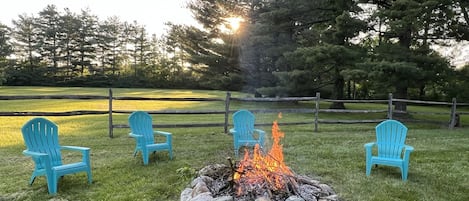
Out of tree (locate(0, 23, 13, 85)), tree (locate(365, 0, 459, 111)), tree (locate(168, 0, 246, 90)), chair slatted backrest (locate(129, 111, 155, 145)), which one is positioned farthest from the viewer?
tree (locate(0, 23, 13, 85))

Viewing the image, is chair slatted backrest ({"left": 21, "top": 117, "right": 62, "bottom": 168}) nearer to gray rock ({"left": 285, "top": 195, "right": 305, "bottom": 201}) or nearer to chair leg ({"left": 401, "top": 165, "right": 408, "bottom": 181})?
gray rock ({"left": 285, "top": 195, "right": 305, "bottom": 201})

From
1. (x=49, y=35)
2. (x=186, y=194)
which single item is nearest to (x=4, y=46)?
(x=49, y=35)

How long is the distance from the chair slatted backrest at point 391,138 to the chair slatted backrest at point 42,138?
464cm

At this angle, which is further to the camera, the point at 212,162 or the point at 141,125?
the point at 141,125

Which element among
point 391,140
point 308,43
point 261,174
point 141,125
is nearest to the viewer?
point 261,174

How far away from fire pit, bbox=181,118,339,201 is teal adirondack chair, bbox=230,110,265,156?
1882 mm

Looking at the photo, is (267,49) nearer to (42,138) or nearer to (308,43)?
(308,43)

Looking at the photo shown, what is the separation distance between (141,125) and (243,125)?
1.80 m

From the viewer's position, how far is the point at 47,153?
4.28m

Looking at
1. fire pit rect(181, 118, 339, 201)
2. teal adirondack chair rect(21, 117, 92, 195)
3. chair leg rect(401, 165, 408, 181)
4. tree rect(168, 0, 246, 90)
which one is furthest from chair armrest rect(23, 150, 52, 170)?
tree rect(168, 0, 246, 90)

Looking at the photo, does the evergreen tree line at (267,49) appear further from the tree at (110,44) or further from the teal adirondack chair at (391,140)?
the teal adirondack chair at (391,140)

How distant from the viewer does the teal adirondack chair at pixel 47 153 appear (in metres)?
3.88

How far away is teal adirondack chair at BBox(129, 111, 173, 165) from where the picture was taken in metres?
5.22

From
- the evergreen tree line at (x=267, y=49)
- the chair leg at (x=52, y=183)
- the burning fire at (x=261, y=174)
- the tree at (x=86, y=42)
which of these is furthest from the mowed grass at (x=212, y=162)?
the tree at (x=86, y=42)
